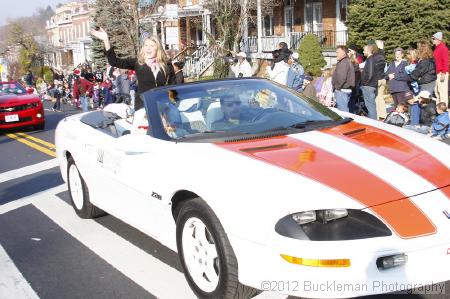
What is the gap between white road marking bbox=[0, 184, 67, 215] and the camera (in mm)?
6656

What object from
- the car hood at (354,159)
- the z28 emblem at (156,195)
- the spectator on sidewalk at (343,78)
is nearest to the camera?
the car hood at (354,159)

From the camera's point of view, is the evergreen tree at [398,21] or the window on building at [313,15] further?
the window on building at [313,15]

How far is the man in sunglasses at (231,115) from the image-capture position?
14.1 feet

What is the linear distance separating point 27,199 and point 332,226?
5.10 metres

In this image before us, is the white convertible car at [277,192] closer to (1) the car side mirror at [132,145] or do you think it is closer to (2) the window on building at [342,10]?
(1) the car side mirror at [132,145]

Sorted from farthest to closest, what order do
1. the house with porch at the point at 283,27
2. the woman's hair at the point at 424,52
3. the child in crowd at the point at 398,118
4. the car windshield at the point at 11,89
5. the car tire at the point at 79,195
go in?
the house with porch at the point at 283,27
the car windshield at the point at 11,89
the woman's hair at the point at 424,52
the child in crowd at the point at 398,118
the car tire at the point at 79,195

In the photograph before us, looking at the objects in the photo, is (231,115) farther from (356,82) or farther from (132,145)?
(356,82)

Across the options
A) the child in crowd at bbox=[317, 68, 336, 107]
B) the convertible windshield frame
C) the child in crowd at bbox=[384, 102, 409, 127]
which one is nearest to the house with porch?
the convertible windshield frame

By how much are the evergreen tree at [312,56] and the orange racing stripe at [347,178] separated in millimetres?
19840

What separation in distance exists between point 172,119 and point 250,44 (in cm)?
2626

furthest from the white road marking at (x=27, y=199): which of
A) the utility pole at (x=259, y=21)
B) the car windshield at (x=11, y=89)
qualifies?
the utility pole at (x=259, y=21)

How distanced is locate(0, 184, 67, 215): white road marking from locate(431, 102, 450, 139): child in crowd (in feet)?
20.2

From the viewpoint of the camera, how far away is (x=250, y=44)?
29969 mm

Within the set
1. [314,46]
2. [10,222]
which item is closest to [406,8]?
[314,46]
